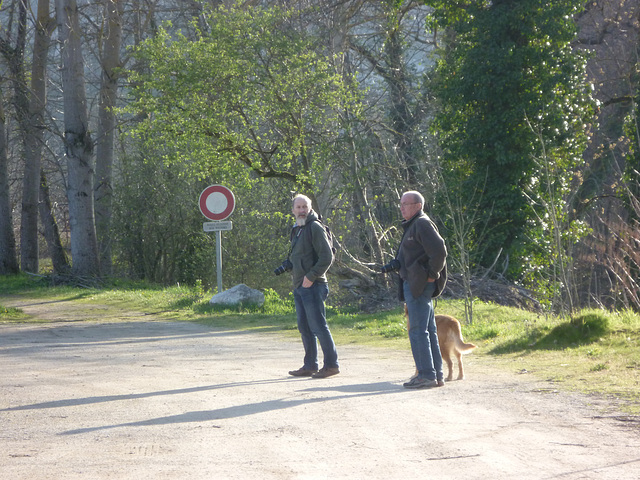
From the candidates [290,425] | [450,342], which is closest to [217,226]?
[450,342]

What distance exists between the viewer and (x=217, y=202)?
1852cm

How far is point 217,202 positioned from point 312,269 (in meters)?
10.2

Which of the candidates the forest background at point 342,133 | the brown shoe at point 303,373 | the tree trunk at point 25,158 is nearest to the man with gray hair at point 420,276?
the brown shoe at point 303,373

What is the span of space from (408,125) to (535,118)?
5.28m

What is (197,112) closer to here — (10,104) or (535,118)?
(535,118)

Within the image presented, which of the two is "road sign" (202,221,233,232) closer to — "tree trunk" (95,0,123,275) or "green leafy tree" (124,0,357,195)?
"green leafy tree" (124,0,357,195)

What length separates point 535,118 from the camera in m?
21.8

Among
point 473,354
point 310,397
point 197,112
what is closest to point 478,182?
point 197,112

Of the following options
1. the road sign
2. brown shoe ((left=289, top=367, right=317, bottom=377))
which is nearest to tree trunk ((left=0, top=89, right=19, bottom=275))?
the road sign

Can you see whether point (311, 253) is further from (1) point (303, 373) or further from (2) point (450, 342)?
(2) point (450, 342)

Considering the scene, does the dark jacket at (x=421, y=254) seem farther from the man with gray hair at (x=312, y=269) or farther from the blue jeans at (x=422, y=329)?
the man with gray hair at (x=312, y=269)

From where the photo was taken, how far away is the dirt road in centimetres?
498

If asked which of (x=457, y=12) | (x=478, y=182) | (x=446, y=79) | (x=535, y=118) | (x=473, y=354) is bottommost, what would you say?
(x=473, y=354)

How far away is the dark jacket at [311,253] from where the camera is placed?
8609mm
